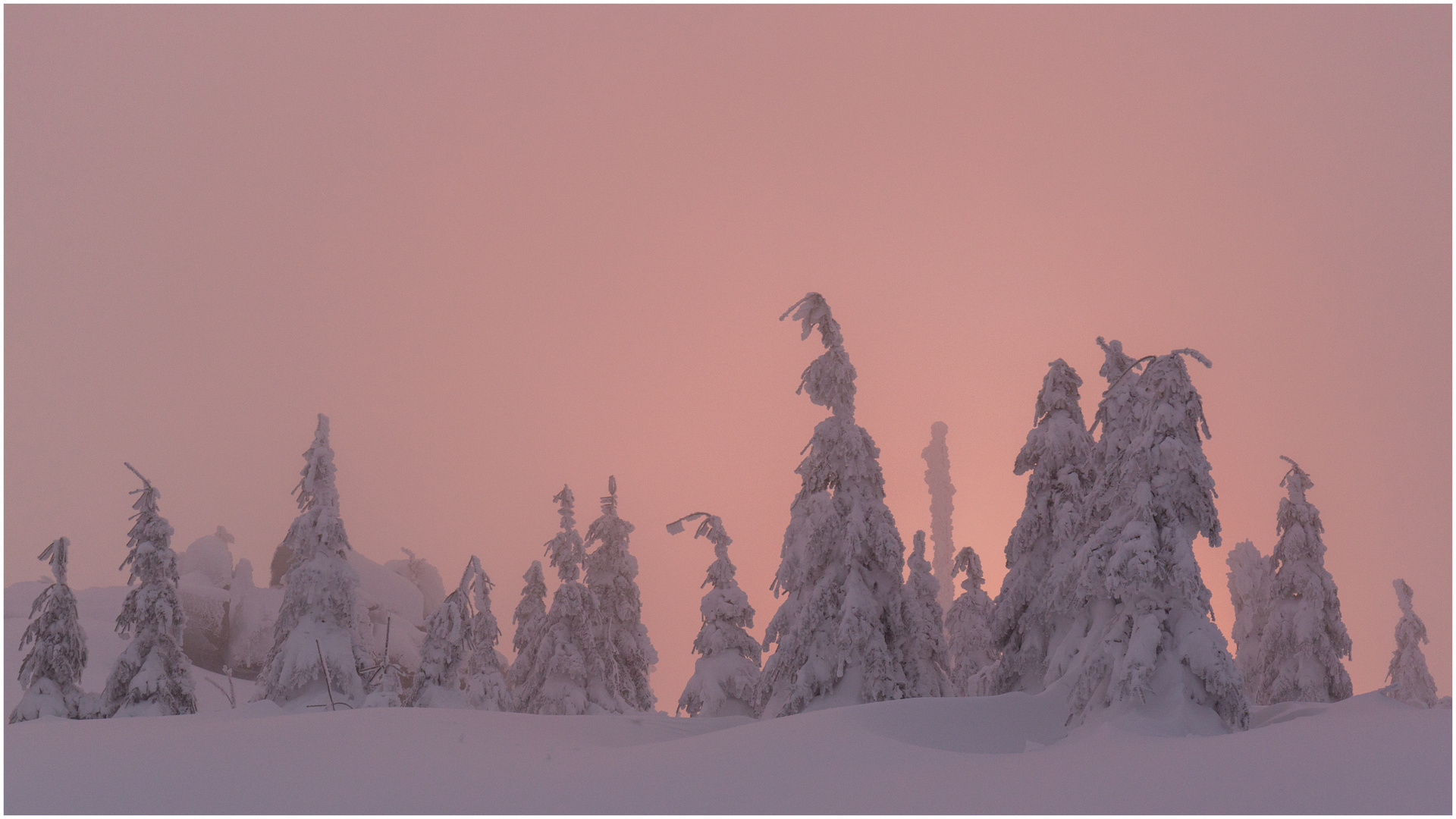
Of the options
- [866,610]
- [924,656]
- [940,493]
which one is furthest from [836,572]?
[940,493]

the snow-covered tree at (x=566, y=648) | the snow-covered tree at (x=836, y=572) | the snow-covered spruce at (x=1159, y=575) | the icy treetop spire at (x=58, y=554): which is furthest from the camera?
the snow-covered tree at (x=566, y=648)

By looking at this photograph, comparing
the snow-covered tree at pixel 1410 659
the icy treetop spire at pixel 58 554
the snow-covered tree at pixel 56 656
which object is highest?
the icy treetop spire at pixel 58 554

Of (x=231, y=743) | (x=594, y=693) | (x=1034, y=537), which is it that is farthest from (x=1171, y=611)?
(x=594, y=693)

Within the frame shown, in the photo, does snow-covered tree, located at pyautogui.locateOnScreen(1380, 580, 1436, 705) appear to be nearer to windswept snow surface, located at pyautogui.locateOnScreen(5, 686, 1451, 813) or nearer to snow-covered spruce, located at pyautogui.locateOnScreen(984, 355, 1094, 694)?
snow-covered spruce, located at pyautogui.locateOnScreen(984, 355, 1094, 694)

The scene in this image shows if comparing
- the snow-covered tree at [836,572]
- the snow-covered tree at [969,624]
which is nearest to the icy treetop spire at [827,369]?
the snow-covered tree at [836,572]

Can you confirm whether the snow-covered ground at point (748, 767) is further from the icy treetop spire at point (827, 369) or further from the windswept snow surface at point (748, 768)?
the icy treetop spire at point (827, 369)

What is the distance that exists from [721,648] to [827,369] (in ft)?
34.9

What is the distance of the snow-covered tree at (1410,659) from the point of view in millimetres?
39438

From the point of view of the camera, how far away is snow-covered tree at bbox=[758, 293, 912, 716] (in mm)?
26109

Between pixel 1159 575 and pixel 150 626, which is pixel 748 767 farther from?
pixel 150 626

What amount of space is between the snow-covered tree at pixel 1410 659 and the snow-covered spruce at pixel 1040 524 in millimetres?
20317

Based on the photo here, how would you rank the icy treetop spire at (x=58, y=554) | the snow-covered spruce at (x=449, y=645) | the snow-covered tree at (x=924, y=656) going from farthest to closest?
the snow-covered spruce at (x=449, y=645)
the icy treetop spire at (x=58, y=554)
the snow-covered tree at (x=924, y=656)

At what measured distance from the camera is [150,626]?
111 feet

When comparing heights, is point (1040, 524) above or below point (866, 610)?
above
